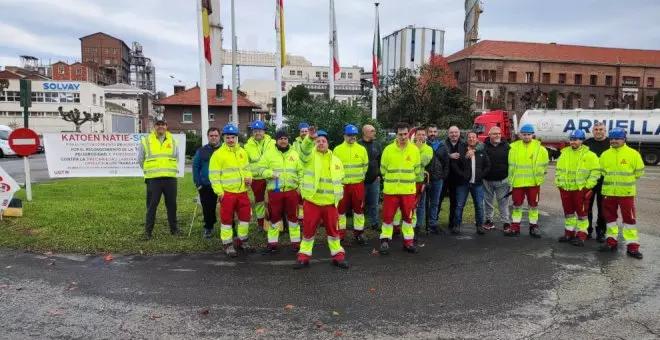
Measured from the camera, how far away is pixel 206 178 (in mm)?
7621

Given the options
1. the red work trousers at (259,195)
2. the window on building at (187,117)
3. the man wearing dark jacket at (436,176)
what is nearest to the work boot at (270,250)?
the red work trousers at (259,195)

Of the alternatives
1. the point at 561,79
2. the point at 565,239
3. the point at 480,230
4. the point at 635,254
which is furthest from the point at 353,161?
the point at 561,79

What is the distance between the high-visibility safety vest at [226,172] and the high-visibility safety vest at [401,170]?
2248 mm

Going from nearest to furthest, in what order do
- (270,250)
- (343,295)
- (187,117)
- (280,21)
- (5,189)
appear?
(343,295) → (270,250) → (5,189) → (280,21) → (187,117)

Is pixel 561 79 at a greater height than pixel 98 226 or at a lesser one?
greater

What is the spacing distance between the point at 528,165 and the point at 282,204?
448 cm

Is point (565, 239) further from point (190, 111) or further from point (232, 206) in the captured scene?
point (190, 111)

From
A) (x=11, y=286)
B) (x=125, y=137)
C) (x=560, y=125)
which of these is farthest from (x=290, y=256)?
(x=560, y=125)

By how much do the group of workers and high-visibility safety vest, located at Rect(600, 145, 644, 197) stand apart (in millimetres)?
16

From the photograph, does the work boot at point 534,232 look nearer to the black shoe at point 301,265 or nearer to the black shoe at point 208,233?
the black shoe at point 301,265

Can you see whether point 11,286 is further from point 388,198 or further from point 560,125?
point 560,125

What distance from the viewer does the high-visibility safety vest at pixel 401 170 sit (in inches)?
272

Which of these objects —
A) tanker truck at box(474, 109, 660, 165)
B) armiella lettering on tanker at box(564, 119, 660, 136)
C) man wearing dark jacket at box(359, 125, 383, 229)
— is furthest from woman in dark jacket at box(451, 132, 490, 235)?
armiella lettering on tanker at box(564, 119, 660, 136)

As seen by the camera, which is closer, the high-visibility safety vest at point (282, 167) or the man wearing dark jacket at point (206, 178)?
the high-visibility safety vest at point (282, 167)
